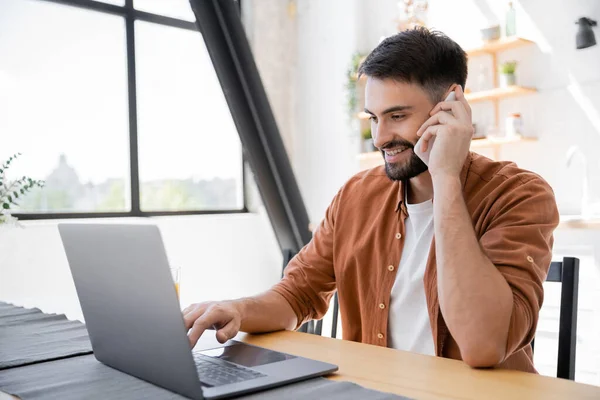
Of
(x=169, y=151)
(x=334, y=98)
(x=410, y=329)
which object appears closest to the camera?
(x=410, y=329)

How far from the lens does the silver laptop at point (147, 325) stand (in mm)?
759

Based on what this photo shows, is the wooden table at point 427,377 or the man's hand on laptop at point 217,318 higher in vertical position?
the man's hand on laptop at point 217,318

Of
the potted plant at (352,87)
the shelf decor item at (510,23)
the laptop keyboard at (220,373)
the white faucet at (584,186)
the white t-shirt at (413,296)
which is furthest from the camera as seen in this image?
the potted plant at (352,87)

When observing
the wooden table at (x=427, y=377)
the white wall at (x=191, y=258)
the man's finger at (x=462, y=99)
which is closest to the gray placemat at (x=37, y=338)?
the wooden table at (x=427, y=377)

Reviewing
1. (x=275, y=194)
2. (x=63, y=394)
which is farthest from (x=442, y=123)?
(x=275, y=194)

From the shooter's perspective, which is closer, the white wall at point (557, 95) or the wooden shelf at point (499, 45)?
the white wall at point (557, 95)

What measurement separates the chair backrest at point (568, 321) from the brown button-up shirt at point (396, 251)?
0.14ft

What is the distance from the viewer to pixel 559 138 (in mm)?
3275

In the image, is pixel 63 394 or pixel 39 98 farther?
pixel 39 98

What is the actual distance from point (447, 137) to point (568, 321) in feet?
1.36

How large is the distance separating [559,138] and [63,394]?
3.03 m

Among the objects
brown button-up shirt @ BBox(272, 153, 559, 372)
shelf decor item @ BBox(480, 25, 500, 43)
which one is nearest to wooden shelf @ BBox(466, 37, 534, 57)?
shelf decor item @ BBox(480, 25, 500, 43)

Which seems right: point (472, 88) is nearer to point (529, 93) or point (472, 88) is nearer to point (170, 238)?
point (529, 93)

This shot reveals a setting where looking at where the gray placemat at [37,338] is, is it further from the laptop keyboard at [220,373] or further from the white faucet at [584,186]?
the white faucet at [584,186]
